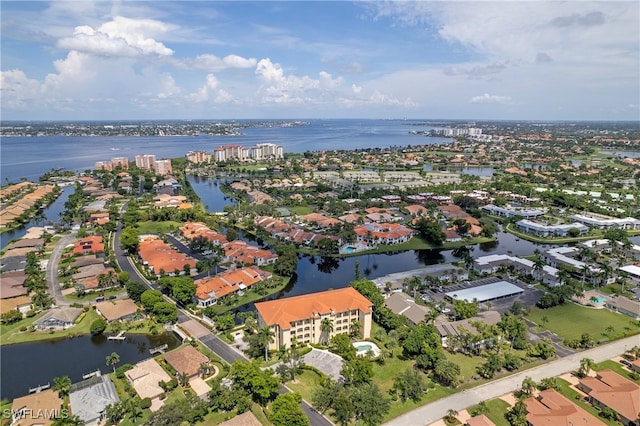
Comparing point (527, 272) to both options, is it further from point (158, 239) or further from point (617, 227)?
point (158, 239)

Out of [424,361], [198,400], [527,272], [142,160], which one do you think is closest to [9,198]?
[142,160]

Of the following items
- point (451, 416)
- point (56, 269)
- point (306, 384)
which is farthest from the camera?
point (56, 269)

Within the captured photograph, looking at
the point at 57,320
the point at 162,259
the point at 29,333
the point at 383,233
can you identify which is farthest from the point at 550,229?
the point at 29,333

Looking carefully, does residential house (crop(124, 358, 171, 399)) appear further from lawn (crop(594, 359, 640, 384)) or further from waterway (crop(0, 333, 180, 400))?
lawn (crop(594, 359, 640, 384))

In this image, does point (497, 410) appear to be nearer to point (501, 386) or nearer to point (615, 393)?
point (501, 386)

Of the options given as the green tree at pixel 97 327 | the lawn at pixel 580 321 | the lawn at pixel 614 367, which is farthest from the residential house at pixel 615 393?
the green tree at pixel 97 327

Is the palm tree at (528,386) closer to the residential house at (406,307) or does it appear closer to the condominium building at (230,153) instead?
the residential house at (406,307)
